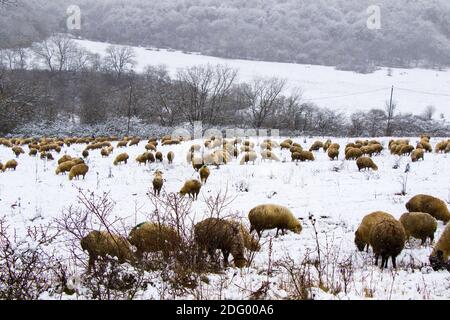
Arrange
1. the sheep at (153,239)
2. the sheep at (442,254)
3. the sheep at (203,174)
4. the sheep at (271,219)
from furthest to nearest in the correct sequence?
the sheep at (203,174)
the sheep at (271,219)
the sheep at (442,254)
the sheep at (153,239)

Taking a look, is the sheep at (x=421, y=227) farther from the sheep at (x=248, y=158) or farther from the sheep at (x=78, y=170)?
the sheep at (x=78, y=170)

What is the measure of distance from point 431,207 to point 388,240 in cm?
318

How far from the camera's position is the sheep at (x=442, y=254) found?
5355 mm

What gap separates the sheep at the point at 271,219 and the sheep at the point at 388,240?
2.44 metres

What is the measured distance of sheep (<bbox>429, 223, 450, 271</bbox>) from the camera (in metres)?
5.36

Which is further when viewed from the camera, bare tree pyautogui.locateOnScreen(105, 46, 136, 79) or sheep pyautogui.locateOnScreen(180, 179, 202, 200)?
bare tree pyautogui.locateOnScreen(105, 46, 136, 79)

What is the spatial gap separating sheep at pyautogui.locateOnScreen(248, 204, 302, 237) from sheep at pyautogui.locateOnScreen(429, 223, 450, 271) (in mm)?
2892

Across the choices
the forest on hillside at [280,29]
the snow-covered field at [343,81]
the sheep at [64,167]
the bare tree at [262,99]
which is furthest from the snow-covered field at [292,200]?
the forest on hillside at [280,29]

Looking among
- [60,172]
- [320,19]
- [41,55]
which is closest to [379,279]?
[60,172]

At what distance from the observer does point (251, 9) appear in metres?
131

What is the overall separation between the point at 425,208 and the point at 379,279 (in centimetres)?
419

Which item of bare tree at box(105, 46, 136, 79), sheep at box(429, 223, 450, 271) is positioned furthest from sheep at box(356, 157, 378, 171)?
bare tree at box(105, 46, 136, 79)

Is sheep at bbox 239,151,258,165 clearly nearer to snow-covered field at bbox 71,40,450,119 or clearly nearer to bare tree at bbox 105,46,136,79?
snow-covered field at bbox 71,40,450,119

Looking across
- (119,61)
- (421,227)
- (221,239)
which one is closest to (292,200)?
(421,227)
